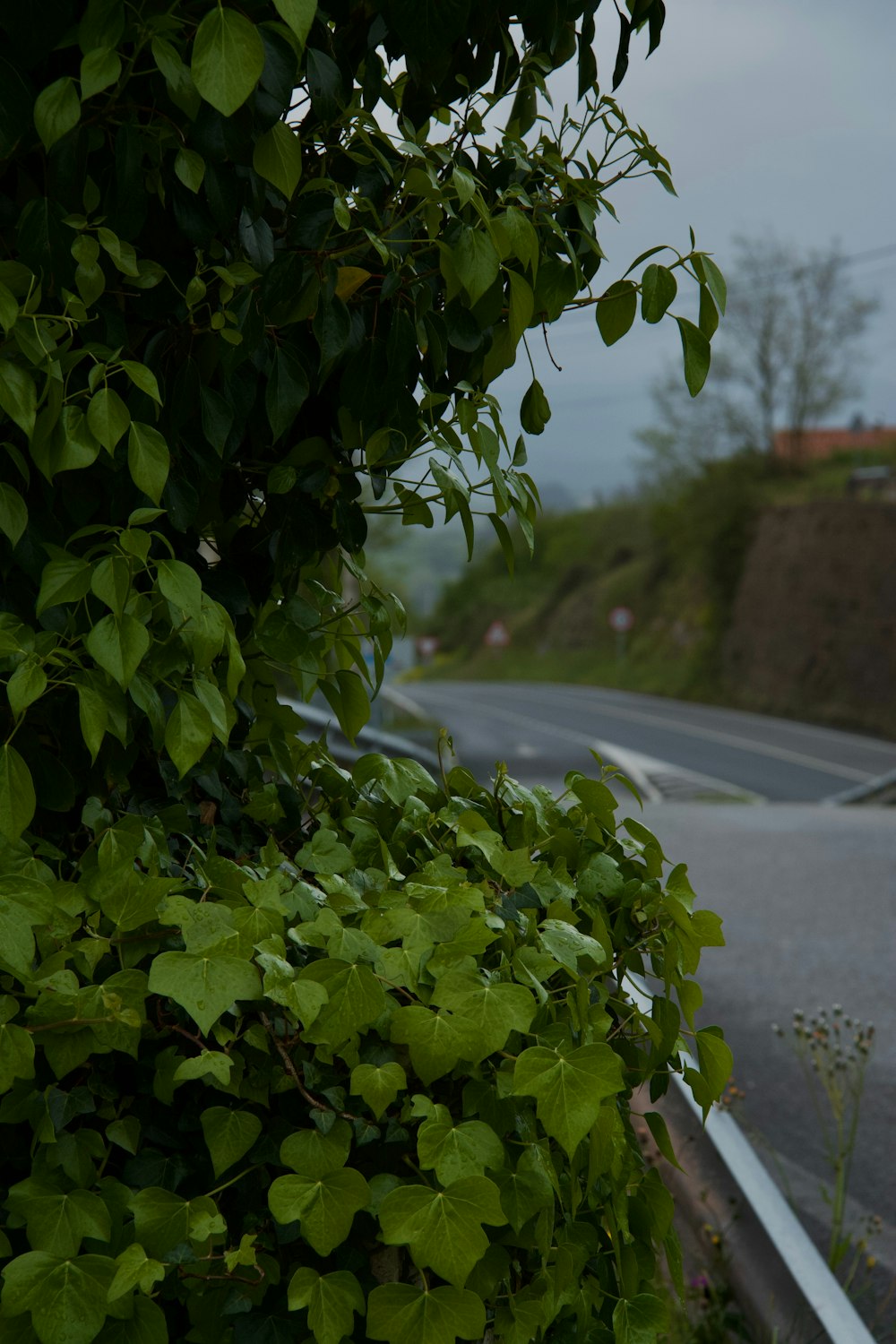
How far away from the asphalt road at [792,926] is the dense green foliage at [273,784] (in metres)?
1.58

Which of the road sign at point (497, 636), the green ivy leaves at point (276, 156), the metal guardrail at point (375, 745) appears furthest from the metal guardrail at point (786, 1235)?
the road sign at point (497, 636)

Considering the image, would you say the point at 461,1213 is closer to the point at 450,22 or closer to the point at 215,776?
the point at 215,776

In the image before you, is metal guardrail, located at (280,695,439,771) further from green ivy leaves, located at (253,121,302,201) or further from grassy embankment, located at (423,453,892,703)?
grassy embankment, located at (423,453,892,703)

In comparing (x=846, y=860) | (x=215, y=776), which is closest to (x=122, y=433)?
(x=215, y=776)

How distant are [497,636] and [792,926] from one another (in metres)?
37.8

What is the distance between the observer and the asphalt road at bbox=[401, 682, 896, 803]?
2019 centimetres

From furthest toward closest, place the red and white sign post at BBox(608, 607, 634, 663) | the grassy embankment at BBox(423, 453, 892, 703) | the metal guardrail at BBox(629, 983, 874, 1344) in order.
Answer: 1. the red and white sign post at BBox(608, 607, 634, 663)
2. the grassy embankment at BBox(423, 453, 892, 703)
3. the metal guardrail at BBox(629, 983, 874, 1344)

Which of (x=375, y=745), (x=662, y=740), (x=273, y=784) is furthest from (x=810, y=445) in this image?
(x=273, y=784)

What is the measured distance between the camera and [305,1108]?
1.32 m

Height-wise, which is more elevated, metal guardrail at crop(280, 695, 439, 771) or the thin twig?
the thin twig

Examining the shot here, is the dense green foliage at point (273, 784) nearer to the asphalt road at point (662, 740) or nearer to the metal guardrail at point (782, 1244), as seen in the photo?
the metal guardrail at point (782, 1244)

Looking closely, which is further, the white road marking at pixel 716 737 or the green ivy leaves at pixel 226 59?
the white road marking at pixel 716 737

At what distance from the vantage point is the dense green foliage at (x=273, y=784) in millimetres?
1227

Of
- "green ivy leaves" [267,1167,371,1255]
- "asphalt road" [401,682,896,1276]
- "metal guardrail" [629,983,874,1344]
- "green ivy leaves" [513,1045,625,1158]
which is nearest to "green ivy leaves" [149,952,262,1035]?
"green ivy leaves" [267,1167,371,1255]
